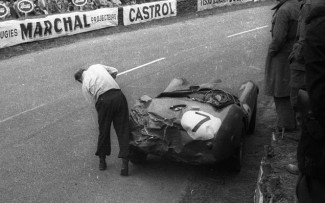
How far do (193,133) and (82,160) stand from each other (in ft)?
6.51

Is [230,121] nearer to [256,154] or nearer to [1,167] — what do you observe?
[256,154]

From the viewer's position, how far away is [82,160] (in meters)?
7.43

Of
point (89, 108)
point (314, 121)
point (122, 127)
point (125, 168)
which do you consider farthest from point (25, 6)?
point (314, 121)

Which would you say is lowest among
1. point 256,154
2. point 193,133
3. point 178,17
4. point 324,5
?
point 178,17

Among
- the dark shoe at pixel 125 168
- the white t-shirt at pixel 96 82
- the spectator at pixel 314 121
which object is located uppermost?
the spectator at pixel 314 121

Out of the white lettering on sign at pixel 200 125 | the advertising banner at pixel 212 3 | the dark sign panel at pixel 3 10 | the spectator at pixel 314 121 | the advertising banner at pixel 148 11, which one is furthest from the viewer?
the advertising banner at pixel 212 3

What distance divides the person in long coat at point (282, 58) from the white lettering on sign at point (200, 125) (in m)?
1.23

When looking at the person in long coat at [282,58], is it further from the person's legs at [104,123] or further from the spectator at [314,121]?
the spectator at [314,121]

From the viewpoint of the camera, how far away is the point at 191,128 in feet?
20.5

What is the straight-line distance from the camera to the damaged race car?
621 centimetres

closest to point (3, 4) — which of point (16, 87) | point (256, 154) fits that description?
point (16, 87)

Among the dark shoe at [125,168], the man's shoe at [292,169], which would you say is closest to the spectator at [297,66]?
the man's shoe at [292,169]

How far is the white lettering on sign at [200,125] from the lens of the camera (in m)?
6.17

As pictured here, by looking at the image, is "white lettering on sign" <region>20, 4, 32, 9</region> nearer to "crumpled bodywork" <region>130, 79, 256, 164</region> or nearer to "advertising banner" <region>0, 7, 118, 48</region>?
"advertising banner" <region>0, 7, 118, 48</region>
